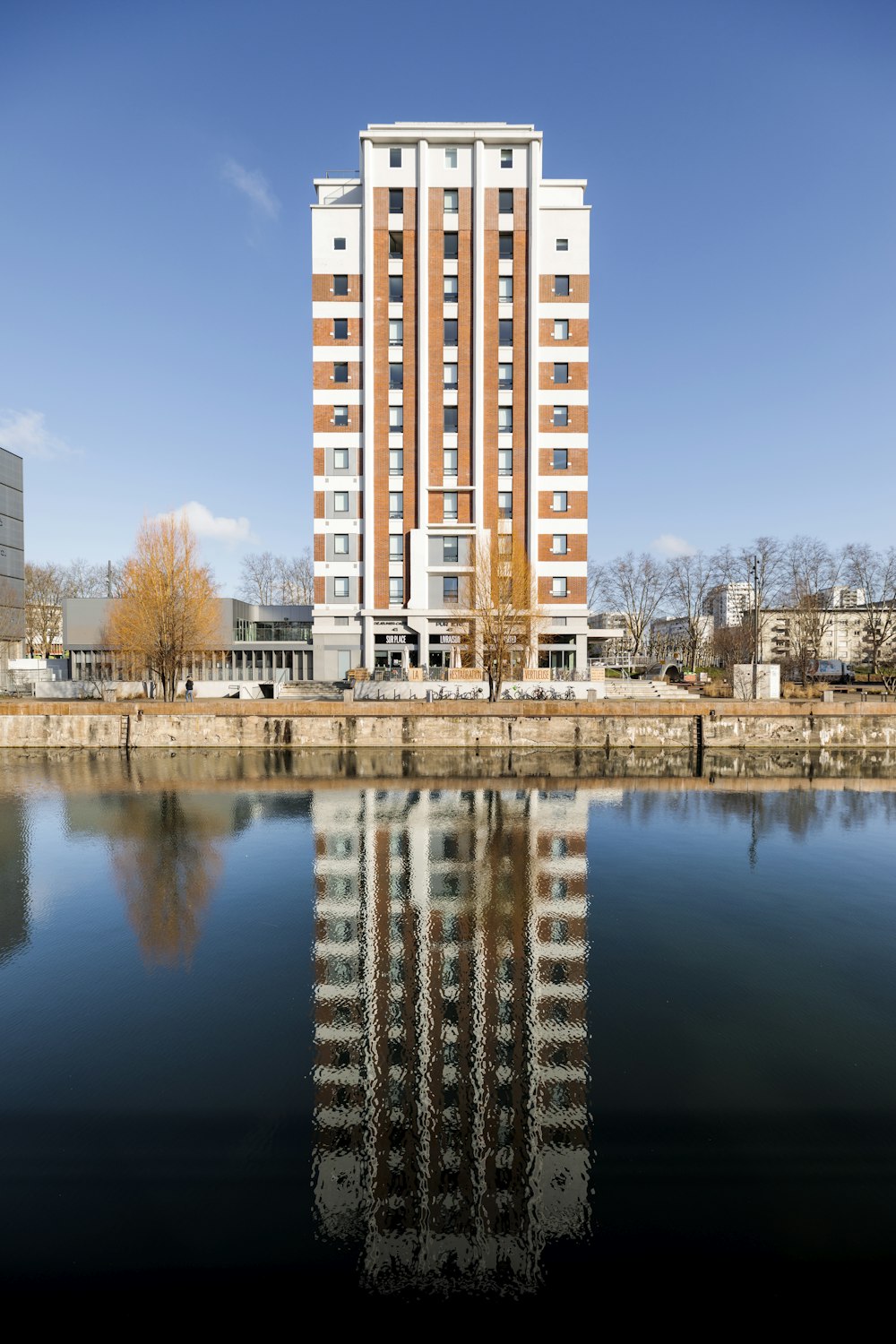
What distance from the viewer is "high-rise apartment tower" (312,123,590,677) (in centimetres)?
4469

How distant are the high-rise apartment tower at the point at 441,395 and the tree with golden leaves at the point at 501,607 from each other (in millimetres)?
3666

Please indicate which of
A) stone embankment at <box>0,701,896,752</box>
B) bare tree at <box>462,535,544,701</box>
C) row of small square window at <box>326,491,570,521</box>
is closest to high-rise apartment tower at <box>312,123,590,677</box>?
row of small square window at <box>326,491,570,521</box>

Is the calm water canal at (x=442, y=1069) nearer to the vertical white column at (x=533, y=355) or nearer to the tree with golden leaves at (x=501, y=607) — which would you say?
the tree with golden leaves at (x=501, y=607)

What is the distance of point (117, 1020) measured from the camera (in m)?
8.56

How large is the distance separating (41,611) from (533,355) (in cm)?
6836

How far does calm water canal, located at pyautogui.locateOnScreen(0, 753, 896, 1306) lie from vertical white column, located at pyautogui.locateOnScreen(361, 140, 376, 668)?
3097 centimetres

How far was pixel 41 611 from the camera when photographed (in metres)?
78.8

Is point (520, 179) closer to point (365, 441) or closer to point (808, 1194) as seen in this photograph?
point (365, 441)

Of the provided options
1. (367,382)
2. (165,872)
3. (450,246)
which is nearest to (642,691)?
(367,382)

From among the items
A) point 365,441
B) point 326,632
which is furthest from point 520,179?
point 326,632

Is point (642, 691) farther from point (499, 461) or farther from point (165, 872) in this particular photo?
point (165, 872)

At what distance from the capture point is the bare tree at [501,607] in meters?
38.7

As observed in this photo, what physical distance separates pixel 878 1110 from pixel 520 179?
5485cm

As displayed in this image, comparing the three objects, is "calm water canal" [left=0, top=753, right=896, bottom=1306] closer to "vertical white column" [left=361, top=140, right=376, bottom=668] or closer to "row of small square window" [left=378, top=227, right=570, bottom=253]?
"vertical white column" [left=361, top=140, right=376, bottom=668]
